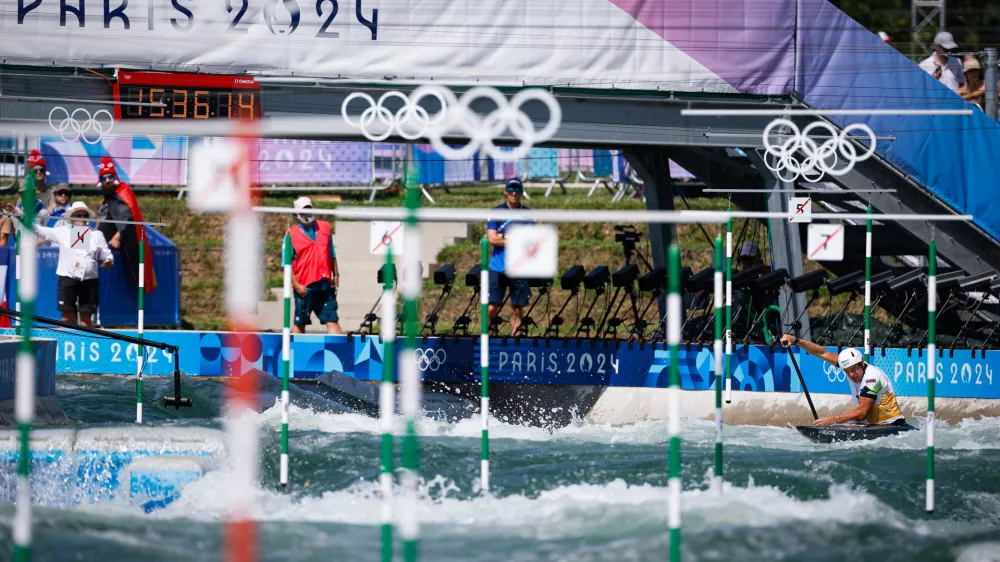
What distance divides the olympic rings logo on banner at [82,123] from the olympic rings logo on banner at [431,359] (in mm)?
3566

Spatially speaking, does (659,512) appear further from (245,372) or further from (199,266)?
(199,266)

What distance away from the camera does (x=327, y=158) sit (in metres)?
20.3

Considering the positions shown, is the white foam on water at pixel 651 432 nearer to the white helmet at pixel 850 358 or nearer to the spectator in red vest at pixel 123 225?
the white helmet at pixel 850 358

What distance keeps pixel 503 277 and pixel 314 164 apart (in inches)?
260

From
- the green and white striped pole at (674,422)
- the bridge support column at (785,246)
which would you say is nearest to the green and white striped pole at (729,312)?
the bridge support column at (785,246)

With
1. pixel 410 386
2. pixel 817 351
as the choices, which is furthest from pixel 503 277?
pixel 410 386

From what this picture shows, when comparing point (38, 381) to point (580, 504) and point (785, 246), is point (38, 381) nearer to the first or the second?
point (580, 504)

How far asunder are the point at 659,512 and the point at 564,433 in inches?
142

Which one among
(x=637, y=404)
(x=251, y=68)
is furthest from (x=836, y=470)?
(x=251, y=68)

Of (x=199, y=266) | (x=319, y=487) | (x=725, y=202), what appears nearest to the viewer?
(x=319, y=487)

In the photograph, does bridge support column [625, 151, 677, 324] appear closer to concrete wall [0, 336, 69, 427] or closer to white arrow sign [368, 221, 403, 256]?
white arrow sign [368, 221, 403, 256]

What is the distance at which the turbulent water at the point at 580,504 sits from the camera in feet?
27.8

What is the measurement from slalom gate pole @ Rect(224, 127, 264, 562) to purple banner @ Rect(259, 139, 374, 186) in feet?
20.0

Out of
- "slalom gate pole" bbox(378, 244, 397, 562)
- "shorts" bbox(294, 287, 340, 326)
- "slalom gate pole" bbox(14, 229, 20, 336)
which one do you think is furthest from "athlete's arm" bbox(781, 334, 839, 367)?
"slalom gate pole" bbox(14, 229, 20, 336)
